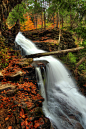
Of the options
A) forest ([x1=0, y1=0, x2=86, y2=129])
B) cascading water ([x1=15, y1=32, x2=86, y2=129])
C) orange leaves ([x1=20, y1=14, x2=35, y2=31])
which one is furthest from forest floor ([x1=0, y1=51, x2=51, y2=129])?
orange leaves ([x1=20, y1=14, x2=35, y2=31])

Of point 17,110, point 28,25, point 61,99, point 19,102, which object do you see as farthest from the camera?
point 28,25

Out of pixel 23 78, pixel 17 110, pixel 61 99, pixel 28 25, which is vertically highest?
pixel 28 25

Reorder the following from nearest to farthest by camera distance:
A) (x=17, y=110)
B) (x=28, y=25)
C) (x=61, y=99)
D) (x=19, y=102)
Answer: (x=17, y=110) < (x=19, y=102) < (x=61, y=99) < (x=28, y=25)

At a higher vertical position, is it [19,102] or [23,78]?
[23,78]

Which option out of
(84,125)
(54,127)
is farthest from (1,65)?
(84,125)

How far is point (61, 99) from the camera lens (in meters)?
5.98

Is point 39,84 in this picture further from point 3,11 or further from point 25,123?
point 3,11

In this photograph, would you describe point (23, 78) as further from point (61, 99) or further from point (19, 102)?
point (61, 99)

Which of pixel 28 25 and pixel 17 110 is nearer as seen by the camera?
pixel 17 110

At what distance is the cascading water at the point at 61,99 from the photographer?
14.8 feet

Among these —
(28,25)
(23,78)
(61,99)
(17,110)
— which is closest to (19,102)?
(17,110)

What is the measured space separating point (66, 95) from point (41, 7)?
19.4m

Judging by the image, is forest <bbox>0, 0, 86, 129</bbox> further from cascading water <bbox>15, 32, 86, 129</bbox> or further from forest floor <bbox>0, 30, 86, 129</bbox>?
cascading water <bbox>15, 32, 86, 129</bbox>

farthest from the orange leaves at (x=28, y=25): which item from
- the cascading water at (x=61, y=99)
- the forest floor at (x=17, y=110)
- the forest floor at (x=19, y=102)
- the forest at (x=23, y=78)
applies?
the forest floor at (x=17, y=110)
